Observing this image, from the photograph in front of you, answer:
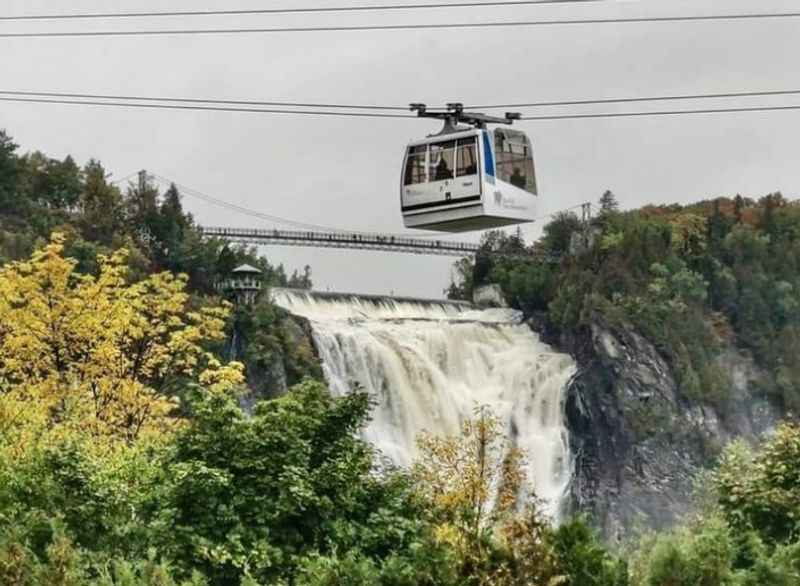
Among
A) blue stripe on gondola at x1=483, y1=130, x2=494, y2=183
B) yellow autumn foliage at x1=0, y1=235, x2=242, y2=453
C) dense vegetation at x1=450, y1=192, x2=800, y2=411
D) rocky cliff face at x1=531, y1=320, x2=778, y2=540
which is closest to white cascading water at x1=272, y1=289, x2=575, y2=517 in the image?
rocky cliff face at x1=531, y1=320, x2=778, y2=540

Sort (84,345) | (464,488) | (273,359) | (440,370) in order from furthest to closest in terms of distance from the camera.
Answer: (440,370)
(273,359)
(84,345)
(464,488)

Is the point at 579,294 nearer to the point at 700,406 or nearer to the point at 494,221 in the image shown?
the point at 700,406

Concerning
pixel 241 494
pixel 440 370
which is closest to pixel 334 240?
pixel 440 370

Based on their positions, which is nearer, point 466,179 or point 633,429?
point 466,179

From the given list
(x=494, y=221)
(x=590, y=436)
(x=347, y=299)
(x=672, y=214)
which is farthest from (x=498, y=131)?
(x=672, y=214)

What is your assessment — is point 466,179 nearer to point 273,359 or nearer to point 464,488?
point 464,488

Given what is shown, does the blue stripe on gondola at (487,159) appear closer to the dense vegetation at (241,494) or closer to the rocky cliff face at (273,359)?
the dense vegetation at (241,494)

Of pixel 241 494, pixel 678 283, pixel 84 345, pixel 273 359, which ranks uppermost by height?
pixel 678 283

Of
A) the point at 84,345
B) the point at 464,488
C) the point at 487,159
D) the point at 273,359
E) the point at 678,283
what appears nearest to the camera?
the point at 464,488
